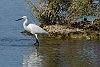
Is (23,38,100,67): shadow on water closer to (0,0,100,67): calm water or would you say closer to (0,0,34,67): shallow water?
(0,0,100,67): calm water

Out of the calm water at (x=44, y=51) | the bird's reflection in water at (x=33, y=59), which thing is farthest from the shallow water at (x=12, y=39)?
the bird's reflection in water at (x=33, y=59)

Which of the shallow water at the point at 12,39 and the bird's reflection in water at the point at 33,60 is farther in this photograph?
the shallow water at the point at 12,39

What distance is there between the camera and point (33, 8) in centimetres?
2561

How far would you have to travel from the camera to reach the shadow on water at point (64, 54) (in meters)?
17.0

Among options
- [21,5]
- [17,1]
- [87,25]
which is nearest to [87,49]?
[87,25]

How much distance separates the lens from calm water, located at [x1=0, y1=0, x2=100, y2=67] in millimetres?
17047

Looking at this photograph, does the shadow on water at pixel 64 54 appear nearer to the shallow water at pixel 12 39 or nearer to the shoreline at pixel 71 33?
the shallow water at pixel 12 39

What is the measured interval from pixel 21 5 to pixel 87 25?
1491 cm

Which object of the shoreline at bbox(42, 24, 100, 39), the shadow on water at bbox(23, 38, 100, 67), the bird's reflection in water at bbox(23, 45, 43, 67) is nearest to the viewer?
the bird's reflection in water at bbox(23, 45, 43, 67)

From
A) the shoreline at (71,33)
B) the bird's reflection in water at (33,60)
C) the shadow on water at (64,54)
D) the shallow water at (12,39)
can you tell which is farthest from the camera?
the shoreline at (71,33)

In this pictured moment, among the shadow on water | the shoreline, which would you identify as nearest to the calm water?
the shadow on water

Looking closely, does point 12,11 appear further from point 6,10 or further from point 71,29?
point 71,29

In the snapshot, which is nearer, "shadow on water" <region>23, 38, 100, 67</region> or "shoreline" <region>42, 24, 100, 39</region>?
"shadow on water" <region>23, 38, 100, 67</region>

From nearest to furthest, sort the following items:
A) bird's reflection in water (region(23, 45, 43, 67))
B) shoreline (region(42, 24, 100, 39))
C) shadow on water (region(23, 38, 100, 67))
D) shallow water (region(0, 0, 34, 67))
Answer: bird's reflection in water (region(23, 45, 43, 67)), shadow on water (region(23, 38, 100, 67)), shallow water (region(0, 0, 34, 67)), shoreline (region(42, 24, 100, 39))
